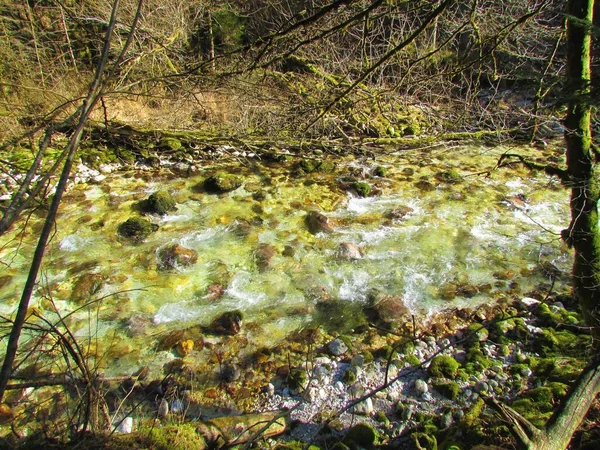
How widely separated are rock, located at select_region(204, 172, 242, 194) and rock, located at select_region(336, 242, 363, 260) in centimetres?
222

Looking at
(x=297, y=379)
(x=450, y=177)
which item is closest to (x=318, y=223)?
(x=297, y=379)

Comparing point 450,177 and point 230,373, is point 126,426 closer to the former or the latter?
point 230,373

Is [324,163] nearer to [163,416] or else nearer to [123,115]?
[123,115]

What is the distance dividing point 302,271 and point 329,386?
5.63ft

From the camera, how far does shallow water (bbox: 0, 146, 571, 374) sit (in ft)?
13.6

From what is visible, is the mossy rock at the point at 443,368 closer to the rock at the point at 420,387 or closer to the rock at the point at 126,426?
the rock at the point at 420,387

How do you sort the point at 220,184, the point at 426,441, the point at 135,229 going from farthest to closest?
the point at 220,184 < the point at 135,229 < the point at 426,441

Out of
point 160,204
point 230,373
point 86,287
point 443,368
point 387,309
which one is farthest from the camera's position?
point 160,204

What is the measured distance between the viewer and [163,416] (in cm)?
298

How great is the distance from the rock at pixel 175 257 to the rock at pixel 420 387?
288 cm

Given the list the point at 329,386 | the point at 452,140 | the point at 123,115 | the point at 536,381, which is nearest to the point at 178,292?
the point at 329,386

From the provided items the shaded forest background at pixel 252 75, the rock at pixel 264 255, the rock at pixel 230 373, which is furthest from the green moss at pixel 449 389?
the shaded forest background at pixel 252 75

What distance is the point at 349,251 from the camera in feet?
16.8

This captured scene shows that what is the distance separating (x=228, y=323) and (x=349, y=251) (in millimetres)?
1877
